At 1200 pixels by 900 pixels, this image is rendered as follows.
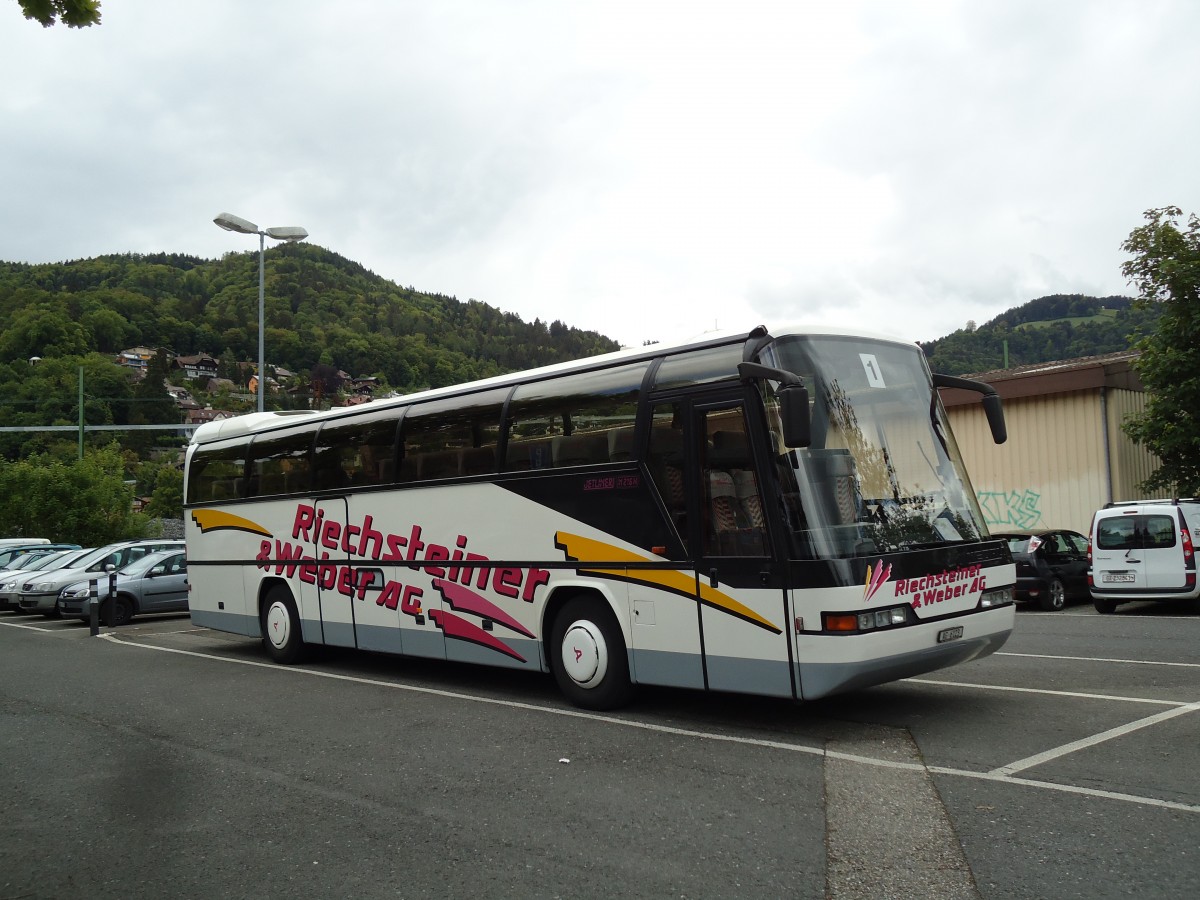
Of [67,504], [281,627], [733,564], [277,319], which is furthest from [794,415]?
[277,319]

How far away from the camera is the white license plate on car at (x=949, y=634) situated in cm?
759

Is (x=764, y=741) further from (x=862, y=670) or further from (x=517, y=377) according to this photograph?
(x=517, y=377)

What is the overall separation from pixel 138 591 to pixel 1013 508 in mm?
20892

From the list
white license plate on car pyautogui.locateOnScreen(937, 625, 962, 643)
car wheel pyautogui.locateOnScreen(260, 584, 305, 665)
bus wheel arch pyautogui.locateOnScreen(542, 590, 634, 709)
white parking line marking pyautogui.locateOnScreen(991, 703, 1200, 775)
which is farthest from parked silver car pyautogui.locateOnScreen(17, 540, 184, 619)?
white parking line marking pyautogui.locateOnScreen(991, 703, 1200, 775)

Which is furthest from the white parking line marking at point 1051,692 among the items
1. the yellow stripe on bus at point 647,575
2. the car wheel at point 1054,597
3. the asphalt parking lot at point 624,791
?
the car wheel at point 1054,597

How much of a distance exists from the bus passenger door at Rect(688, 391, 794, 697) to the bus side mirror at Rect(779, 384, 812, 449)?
734 mm

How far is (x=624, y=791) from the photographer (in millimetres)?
6234

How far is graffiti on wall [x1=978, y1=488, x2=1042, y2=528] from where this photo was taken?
1015 inches

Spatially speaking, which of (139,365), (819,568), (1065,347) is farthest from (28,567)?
Answer: (139,365)

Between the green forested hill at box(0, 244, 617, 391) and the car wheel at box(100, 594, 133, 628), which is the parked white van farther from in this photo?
the car wheel at box(100, 594, 133, 628)

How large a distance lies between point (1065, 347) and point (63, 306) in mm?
66907

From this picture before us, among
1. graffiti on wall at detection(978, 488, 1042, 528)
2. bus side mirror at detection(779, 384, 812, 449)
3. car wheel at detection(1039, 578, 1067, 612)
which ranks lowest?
car wheel at detection(1039, 578, 1067, 612)

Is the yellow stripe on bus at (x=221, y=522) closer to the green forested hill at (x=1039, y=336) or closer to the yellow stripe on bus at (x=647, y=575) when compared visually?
the yellow stripe on bus at (x=647, y=575)

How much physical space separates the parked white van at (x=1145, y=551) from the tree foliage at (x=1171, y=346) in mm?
3496
